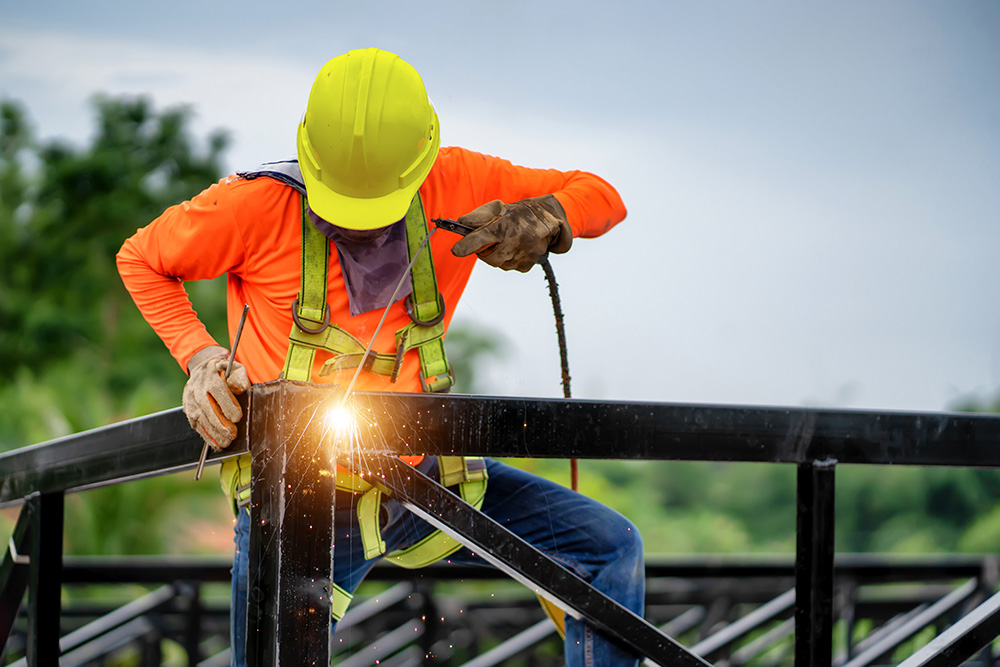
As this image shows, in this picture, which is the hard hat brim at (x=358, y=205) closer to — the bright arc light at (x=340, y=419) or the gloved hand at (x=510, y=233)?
the gloved hand at (x=510, y=233)

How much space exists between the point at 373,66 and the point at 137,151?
13921 mm

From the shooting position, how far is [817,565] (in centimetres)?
147

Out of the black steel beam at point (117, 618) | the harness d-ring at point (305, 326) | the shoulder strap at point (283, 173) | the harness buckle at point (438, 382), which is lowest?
the black steel beam at point (117, 618)

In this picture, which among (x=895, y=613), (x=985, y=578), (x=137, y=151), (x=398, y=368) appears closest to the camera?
(x=398, y=368)

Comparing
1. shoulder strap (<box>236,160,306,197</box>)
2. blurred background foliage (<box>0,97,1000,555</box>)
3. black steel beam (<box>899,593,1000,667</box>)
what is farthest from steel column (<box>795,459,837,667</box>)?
blurred background foliage (<box>0,97,1000,555</box>)

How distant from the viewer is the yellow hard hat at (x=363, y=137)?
1676mm

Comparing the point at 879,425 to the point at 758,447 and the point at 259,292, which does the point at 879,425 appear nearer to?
the point at 758,447

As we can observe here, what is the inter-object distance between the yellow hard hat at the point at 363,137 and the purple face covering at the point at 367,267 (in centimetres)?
6

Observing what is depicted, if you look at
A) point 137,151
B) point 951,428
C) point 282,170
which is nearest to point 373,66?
point 282,170

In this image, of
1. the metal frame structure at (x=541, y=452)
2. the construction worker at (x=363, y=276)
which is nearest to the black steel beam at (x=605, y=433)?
the metal frame structure at (x=541, y=452)

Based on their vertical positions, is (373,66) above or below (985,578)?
above

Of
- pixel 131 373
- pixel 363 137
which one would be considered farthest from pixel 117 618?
pixel 131 373

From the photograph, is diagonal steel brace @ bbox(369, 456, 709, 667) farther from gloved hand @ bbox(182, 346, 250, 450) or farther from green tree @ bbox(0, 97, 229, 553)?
green tree @ bbox(0, 97, 229, 553)

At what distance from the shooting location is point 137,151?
1425cm
